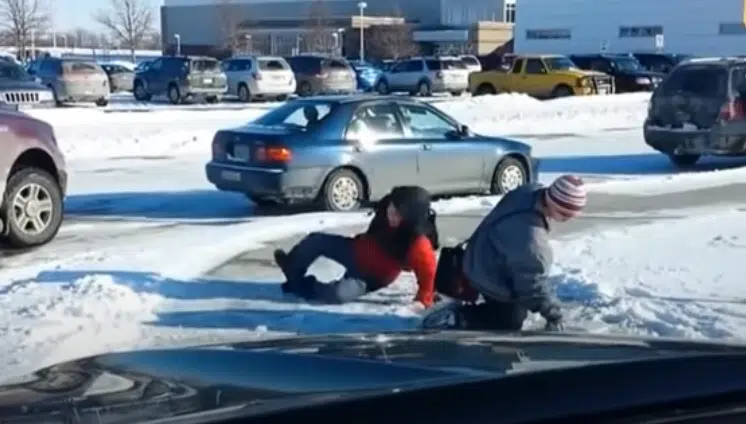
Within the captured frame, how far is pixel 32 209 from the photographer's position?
41.1ft

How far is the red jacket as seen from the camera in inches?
365

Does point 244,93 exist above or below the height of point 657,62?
below

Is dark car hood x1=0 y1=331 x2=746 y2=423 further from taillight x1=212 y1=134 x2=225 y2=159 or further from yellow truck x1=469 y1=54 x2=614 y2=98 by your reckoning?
yellow truck x1=469 y1=54 x2=614 y2=98

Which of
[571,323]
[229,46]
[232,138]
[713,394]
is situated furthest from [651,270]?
[229,46]

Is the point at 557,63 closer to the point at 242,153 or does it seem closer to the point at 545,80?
the point at 545,80

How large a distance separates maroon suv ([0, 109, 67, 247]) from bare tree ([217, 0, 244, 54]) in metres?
77.4

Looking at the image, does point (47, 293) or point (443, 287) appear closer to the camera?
point (443, 287)

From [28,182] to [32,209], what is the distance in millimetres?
260

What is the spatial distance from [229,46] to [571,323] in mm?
86435

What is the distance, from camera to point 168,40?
124 meters

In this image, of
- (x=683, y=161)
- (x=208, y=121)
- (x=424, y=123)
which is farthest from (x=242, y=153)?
(x=208, y=121)

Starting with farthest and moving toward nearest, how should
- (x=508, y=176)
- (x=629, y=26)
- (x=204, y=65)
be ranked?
(x=629, y=26) < (x=204, y=65) < (x=508, y=176)

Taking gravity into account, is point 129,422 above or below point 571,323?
above

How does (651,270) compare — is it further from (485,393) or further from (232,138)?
(485,393)
